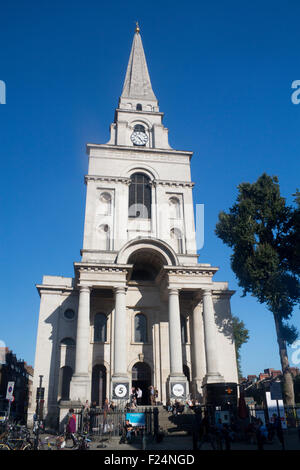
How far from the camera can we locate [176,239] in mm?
36062

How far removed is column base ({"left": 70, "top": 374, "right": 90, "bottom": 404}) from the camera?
25.5 meters

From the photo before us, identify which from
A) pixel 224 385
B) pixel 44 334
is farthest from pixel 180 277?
pixel 44 334

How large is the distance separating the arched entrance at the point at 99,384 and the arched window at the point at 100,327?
7.14ft

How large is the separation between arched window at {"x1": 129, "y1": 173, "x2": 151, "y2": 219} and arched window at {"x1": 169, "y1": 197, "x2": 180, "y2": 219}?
2.31 m

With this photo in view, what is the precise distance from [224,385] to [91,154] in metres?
24.7

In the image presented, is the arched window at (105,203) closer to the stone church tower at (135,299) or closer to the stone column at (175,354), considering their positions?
the stone church tower at (135,299)

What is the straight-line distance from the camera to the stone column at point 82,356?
25688mm

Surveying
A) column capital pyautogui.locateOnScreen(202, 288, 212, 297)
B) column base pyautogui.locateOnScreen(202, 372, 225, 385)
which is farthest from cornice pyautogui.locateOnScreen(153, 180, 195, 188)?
column base pyautogui.locateOnScreen(202, 372, 225, 385)

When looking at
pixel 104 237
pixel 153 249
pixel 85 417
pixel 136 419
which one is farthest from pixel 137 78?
pixel 136 419

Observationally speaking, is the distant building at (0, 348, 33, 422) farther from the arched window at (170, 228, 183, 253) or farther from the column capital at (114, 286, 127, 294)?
the arched window at (170, 228, 183, 253)

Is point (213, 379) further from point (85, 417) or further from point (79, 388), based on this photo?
point (85, 417)

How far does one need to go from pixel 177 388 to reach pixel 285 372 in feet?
29.9
